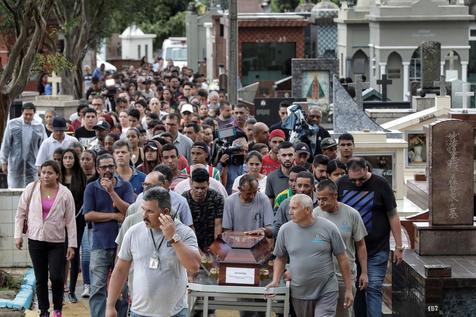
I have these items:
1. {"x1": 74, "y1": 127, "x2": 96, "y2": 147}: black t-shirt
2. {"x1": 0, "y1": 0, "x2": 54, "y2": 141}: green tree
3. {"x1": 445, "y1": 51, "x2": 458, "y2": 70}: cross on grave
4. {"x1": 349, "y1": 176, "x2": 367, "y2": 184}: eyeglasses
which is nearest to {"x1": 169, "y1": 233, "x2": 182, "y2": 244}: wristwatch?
{"x1": 349, "y1": 176, "x2": 367, "y2": 184}: eyeglasses

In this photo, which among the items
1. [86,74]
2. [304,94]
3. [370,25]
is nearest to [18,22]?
[304,94]

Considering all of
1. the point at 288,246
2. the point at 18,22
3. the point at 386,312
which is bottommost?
the point at 386,312

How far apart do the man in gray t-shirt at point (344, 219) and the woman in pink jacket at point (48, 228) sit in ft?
9.16

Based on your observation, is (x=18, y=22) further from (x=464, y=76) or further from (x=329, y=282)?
(x=464, y=76)

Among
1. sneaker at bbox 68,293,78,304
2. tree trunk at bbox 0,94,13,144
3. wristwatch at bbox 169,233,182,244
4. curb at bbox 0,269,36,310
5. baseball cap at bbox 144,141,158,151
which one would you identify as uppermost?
tree trunk at bbox 0,94,13,144

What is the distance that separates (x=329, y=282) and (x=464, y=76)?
33.5 meters

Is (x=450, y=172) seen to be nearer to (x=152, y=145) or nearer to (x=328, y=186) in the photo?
(x=328, y=186)

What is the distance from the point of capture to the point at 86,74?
55562mm

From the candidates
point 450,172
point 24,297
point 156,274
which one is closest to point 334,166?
point 450,172

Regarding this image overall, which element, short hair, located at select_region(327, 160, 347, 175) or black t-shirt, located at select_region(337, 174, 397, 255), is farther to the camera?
short hair, located at select_region(327, 160, 347, 175)

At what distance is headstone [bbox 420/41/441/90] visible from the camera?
35.1 metres

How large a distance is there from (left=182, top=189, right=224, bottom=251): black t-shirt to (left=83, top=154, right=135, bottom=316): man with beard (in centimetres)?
61

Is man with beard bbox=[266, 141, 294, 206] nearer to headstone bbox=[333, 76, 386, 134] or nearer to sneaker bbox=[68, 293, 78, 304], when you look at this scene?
sneaker bbox=[68, 293, 78, 304]

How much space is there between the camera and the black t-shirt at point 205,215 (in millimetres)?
14234
